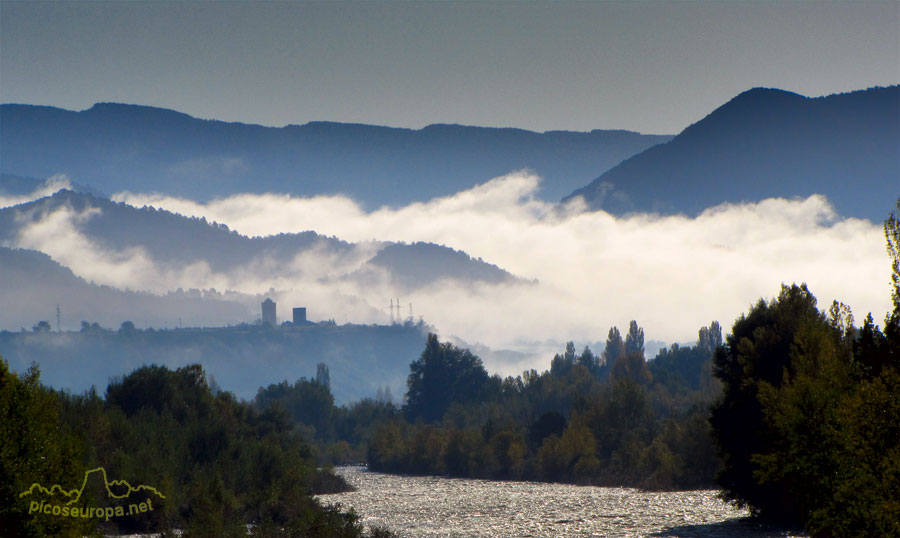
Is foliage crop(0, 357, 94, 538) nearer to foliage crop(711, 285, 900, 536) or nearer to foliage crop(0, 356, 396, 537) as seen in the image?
foliage crop(0, 356, 396, 537)

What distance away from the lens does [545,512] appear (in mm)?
66375

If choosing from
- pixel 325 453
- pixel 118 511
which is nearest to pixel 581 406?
pixel 325 453

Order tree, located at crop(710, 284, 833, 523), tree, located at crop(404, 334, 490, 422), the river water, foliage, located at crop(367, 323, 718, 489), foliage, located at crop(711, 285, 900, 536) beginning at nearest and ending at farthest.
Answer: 1. foliage, located at crop(711, 285, 900, 536)
2. tree, located at crop(710, 284, 833, 523)
3. the river water
4. foliage, located at crop(367, 323, 718, 489)
5. tree, located at crop(404, 334, 490, 422)

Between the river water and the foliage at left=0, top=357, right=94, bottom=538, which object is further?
the river water

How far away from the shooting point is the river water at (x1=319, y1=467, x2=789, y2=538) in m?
52.8

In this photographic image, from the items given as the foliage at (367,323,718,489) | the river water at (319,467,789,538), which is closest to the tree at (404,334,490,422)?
the foliage at (367,323,718,489)

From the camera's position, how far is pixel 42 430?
1158 inches

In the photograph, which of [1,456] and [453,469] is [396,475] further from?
[1,456]

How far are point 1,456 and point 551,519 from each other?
39852 millimetres

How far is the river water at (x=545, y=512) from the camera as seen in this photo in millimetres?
52844

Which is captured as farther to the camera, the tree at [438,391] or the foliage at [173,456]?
the tree at [438,391]

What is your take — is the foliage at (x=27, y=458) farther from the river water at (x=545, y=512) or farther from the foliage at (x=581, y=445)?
the foliage at (x=581, y=445)

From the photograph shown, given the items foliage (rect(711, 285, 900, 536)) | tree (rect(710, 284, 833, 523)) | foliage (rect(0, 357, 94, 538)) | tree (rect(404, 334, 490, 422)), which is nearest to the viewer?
foliage (rect(711, 285, 900, 536))

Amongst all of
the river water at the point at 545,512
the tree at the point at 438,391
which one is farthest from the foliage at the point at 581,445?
the tree at the point at 438,391
